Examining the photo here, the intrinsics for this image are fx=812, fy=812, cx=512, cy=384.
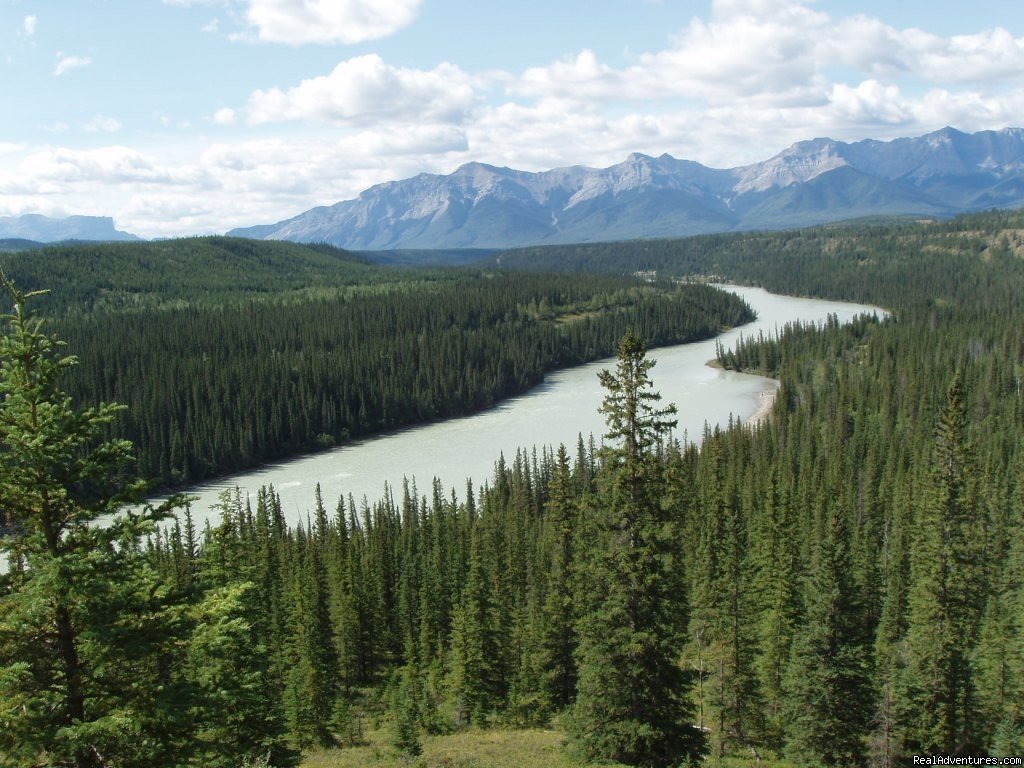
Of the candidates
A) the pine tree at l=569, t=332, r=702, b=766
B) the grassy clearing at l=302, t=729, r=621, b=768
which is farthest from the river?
the pine tree at l=569, t=332, r=702, b=766

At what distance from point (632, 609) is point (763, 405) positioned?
132086 millimetres

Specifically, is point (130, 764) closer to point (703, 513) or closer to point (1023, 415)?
point (703, 513)

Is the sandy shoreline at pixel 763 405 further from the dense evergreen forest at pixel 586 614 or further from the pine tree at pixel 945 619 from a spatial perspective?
→ the pine tree at pixel 945 619

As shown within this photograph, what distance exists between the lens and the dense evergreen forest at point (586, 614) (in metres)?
13.1

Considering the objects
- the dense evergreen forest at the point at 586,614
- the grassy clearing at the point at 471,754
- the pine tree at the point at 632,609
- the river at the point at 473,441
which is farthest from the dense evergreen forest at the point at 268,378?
the pine tree at the point at 632,609

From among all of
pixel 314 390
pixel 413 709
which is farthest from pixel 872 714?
pixel 314 390

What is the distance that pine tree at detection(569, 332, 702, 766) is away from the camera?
24812mm

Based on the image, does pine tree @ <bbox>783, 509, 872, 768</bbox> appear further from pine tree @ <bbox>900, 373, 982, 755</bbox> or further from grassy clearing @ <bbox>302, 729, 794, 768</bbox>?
pine tree @ <bbox>900, 373, 982, 755</bbox>

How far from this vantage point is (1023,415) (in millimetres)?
103188

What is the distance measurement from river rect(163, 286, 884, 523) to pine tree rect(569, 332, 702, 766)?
69675 mm

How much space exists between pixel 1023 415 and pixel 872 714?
83.8m

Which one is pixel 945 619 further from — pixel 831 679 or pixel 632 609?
pixel 632 609

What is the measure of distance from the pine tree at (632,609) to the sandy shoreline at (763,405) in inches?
4040

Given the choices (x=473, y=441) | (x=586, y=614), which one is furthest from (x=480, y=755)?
(x=473, y=441)
